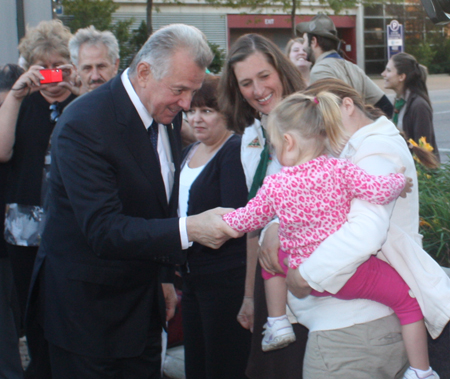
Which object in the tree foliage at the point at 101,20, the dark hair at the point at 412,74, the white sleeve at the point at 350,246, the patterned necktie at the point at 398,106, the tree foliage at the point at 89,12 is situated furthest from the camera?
the tree foliage at the point at 101,20

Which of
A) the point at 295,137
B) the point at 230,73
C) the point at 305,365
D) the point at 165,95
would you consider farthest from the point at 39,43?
the point at 305,365

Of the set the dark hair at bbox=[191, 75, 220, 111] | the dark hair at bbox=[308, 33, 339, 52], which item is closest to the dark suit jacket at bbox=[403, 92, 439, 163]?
the dark hair at bbox=[308, 33, 339, 52]

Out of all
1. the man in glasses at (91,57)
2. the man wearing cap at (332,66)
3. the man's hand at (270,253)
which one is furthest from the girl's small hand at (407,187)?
the man wearing cap at (332,66)

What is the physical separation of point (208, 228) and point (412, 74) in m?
4.66

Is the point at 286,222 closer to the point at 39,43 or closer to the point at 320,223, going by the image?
the point at 320,223

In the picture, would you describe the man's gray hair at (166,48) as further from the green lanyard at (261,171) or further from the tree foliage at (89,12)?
the tree foliage at (89,12)

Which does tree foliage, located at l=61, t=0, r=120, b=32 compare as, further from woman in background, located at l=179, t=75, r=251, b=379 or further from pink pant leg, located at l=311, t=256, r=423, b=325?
pink pant leg, located at l=311, t=256, r=423, b=325

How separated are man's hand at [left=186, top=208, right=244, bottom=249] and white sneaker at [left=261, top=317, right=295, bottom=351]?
421 mm

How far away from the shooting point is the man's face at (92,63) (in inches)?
161

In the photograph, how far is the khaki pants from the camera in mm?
2092

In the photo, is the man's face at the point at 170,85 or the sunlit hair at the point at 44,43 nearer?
the man's face at the point at 170,85

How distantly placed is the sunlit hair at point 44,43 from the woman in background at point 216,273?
4.23ft

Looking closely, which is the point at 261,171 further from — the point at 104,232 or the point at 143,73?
the point at 104,232

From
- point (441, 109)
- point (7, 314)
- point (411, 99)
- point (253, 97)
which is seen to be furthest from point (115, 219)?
point (441, 109)
